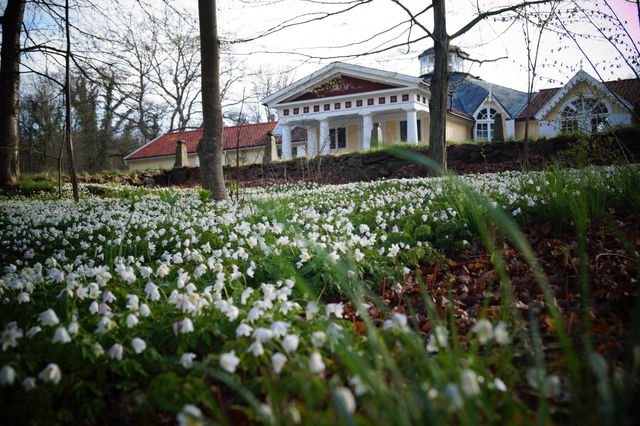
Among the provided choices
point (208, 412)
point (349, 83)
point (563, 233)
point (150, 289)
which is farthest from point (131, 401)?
point (349, 83)

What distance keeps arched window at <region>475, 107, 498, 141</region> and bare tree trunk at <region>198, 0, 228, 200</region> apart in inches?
1024

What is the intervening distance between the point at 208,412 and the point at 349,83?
25445 mm

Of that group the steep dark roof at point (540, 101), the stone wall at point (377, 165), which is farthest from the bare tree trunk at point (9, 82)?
the steep dark roof at point (540, 101)

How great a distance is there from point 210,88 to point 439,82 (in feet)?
18.0

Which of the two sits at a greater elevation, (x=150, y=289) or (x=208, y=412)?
(x=150, y=289)

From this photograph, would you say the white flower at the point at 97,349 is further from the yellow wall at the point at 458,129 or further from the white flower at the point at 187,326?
the yellow wall at the point at 458,129

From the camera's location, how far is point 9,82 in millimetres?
11086

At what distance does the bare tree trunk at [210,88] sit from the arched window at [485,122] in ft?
85.4

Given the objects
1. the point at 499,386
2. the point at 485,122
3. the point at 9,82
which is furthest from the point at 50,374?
the point at 485,122

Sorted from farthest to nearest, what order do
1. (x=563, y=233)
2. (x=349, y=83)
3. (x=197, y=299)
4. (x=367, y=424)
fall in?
(x=349, y=83), (x=563, y=233), (x=197, y=299), (x=367, y=424)

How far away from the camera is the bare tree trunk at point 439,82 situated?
959 centimetres

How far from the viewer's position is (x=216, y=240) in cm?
392

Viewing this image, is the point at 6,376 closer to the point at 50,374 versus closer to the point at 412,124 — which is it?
the point at 50,374

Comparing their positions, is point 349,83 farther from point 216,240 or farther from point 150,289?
point 150,289
